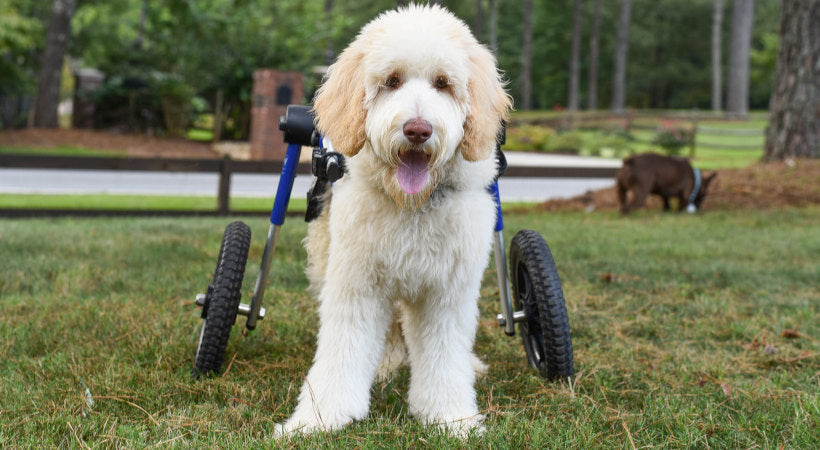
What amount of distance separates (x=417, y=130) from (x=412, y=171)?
183mm

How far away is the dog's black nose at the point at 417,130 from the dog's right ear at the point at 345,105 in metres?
0.25

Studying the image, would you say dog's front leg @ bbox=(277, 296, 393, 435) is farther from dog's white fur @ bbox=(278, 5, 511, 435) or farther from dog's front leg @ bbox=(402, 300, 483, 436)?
dog's front leg @ bbox=(402, 300, 483, 436)

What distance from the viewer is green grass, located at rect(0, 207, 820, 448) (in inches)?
107

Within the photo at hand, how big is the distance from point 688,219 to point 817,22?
4.46m

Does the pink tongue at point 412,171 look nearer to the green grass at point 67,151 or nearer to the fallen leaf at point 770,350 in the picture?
the fallen leaf at point 770,350

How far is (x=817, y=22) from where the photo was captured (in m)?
11.3

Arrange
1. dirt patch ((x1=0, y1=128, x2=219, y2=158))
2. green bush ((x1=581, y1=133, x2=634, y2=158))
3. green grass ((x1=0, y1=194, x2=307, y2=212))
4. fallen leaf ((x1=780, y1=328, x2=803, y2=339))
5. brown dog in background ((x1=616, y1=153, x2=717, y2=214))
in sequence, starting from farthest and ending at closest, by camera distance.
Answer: green bush ((x1=581, y1=133, x2=634, y2=158)) → dirt patch ((x1=0, y1=128, x2=219, y2=158)) → green grass ((x1=0, y1=194, x2=307, y2=212)) → brown dog in background ((x1=616, y1=153, x2=717, y2=214)) → fallen leaf ((x1=780, y1=328, x2=803, y2=339))

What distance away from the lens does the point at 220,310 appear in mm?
3166

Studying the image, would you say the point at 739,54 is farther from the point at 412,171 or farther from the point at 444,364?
the point at 412,171

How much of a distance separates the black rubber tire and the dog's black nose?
1.19m

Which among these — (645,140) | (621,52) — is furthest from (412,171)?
(621,52)

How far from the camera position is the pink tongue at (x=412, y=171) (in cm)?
246

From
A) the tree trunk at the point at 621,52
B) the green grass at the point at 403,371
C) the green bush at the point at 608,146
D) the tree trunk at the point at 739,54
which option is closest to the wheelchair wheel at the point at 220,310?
the green grass at the point at 403,371

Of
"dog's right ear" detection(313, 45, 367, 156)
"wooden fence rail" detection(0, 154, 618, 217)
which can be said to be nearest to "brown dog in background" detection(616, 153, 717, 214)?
"wooden fence rail" detection(0, 154, 618, 217)
